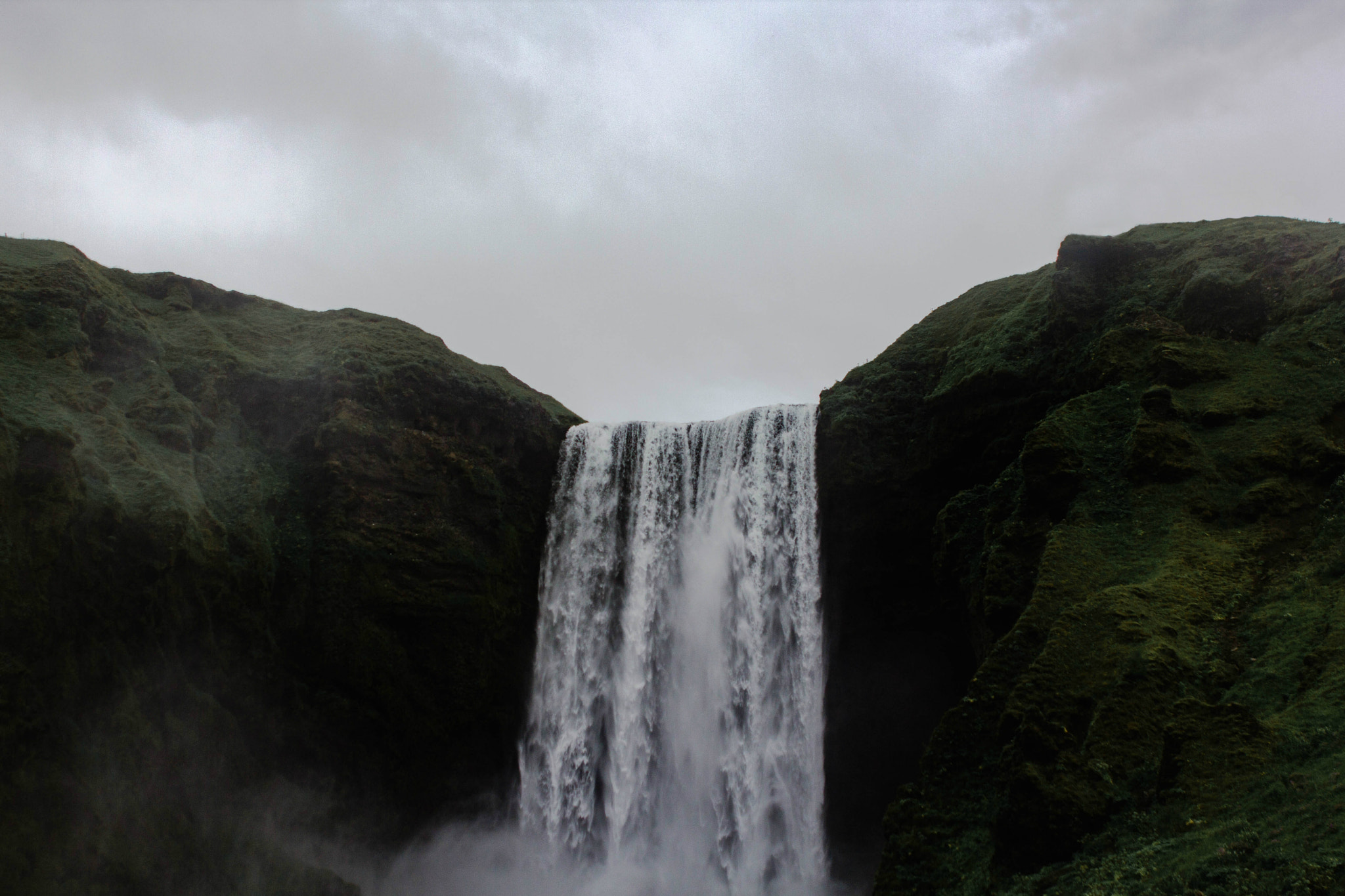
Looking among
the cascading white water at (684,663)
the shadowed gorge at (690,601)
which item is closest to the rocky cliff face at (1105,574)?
the shadowed gorge at (690,601)

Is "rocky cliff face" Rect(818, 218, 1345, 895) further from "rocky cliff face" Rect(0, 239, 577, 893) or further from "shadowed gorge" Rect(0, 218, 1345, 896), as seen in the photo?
"rocky cliff face" Rect(0, 239, 577, 893)

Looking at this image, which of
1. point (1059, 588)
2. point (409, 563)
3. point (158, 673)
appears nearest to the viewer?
point (1059, 588)

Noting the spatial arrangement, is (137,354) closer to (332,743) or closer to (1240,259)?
(332,743)

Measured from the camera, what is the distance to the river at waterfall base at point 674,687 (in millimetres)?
21875

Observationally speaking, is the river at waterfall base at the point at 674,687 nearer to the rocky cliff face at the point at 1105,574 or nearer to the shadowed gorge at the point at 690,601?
the shadowed gorge at the point at 690,601

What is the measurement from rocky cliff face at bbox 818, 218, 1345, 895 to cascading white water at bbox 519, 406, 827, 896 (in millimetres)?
1327

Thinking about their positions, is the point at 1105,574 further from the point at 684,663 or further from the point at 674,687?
the point at 674,687

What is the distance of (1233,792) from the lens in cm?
924

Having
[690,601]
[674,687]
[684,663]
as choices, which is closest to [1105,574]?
[690,601]

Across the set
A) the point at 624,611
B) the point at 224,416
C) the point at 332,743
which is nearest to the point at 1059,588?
the point at 624,611

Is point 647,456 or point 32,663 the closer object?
point 32,663

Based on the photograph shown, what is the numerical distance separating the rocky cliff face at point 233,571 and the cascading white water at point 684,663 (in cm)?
165

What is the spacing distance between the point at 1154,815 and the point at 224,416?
23.2 m

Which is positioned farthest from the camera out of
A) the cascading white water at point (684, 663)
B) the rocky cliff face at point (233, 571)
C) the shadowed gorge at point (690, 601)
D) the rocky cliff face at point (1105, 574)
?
the cascading white water at point (684, 663)
